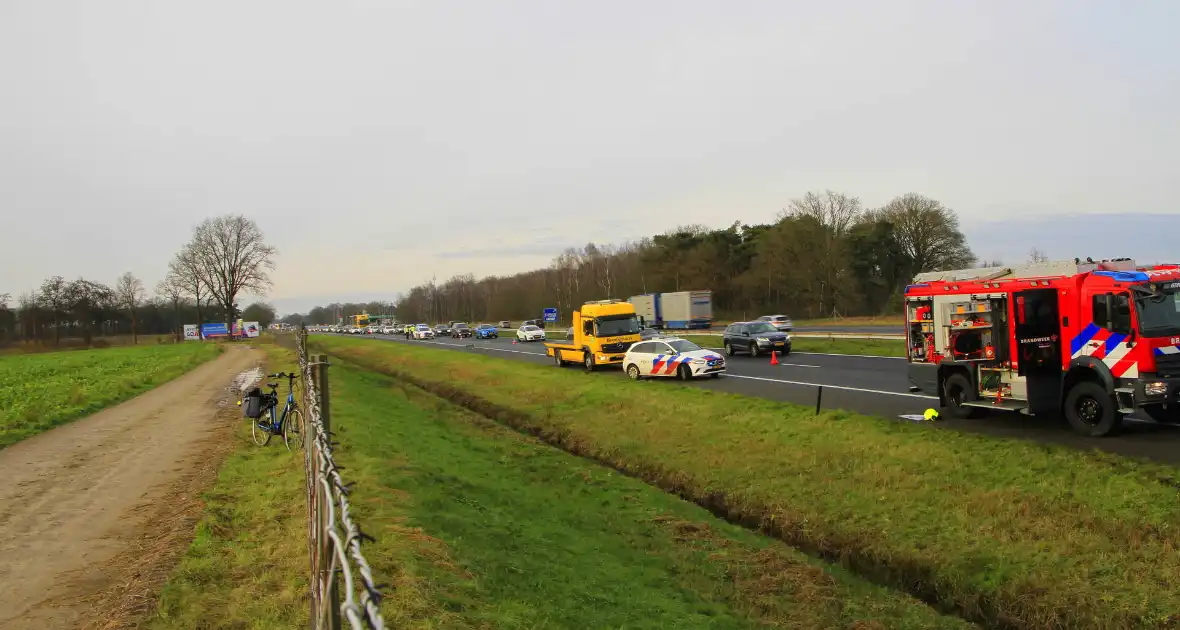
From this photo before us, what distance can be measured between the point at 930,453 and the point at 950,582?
161 inches

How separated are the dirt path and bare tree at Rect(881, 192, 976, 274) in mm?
69110

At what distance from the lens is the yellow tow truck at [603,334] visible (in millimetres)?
29828

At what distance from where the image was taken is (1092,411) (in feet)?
39.7

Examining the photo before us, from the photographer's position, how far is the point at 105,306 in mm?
97500

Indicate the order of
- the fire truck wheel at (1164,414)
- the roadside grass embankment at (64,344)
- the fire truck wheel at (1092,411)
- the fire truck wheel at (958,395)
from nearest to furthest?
the fire truck wheel at (1092,411)
the fire truck wheel at (1164,414)
the fire truck wheel at (958,395)
the roadside grass embankment at (64,344)

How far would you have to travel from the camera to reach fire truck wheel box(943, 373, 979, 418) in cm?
1424

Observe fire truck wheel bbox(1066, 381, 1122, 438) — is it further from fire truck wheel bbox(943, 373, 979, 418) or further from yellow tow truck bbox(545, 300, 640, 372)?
yellow tow truck bbox(545, 300, 640, 372)

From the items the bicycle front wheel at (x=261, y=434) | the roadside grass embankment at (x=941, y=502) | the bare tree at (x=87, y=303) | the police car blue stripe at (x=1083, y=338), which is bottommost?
the roadside grass embankment at (x=941, y=502)

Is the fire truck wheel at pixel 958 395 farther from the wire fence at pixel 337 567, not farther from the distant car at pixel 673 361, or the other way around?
the wire fence at pixel 337 567

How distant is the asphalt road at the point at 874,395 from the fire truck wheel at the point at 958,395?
24 cm

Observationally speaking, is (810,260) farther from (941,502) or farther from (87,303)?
(87,303)

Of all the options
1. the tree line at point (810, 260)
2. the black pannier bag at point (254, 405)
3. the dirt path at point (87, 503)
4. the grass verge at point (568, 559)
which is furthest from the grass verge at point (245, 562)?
the tree line at point (810, 260)

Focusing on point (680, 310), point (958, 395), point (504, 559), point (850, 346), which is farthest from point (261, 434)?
point (680, 310)

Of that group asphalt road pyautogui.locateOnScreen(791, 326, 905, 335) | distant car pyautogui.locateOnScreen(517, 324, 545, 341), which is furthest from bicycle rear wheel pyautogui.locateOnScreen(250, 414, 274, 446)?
distant car pyautogui.locateOnScreen(517, 324, 545, 341)
